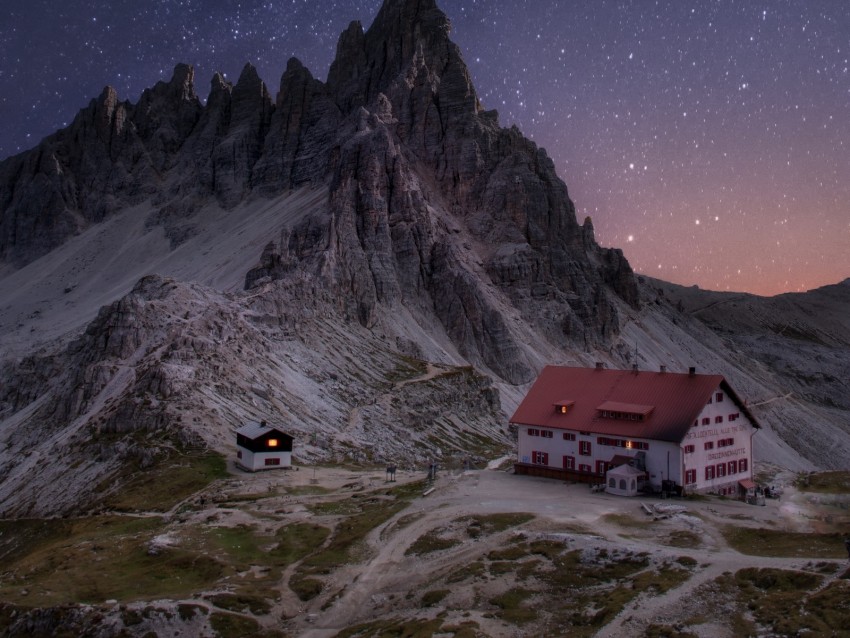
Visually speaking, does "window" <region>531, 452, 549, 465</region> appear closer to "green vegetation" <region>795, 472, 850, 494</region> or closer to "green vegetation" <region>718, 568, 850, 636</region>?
"green vegetation" <region>795, 472, 850, 494</region>

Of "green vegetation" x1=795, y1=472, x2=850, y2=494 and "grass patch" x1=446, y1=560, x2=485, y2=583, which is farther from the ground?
"green vegetation" x1=795, y1=472, x2=850, y2=494

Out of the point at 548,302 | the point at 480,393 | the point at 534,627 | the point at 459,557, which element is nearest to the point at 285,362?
the point at 480,393

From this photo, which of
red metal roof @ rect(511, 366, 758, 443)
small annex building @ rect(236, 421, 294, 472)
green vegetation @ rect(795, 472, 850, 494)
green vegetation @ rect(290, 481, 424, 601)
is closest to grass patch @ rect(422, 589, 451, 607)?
green vegetation @ rect(290, 481, 424, 601)

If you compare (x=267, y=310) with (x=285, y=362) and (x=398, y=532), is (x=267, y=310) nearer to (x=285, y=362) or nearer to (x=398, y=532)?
(x=285, y=362)

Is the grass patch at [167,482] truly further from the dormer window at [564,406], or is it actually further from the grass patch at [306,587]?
the dormer window at [564,406]

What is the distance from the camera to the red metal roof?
60.9 metres

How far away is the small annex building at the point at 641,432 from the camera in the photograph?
194ft

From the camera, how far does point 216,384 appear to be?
92.3m

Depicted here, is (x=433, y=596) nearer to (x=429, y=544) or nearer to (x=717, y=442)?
(x=429, y=544)

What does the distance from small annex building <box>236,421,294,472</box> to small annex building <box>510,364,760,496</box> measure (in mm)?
24154

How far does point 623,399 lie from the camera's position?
2589 inches

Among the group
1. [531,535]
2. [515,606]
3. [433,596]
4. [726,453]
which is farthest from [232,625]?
[726,453]

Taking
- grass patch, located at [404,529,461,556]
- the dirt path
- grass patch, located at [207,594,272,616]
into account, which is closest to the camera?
the dirt path

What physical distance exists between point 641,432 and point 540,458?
11.3m
